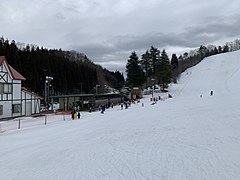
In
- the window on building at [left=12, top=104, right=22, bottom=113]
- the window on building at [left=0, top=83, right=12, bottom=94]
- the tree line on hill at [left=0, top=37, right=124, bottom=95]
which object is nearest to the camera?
the window on building at [left=0, top=83, right=12, bottom=94]

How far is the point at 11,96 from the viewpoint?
27703 millimetres

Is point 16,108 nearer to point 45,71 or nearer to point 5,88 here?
point 5,88

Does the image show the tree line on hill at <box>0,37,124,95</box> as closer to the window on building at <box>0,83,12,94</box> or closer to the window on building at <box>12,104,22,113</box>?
the window on building at <box>12,104,22,113</box>

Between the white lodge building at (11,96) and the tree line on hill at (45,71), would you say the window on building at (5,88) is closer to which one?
the white lodge building at (11,96)

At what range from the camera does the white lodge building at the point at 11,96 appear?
2667 cm

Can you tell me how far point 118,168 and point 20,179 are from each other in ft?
8.80

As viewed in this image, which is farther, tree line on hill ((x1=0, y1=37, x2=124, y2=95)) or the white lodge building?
tree line on hill ((x1=0, y1=37, x2=124, y2=95))

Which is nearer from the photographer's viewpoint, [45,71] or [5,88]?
[5,88]

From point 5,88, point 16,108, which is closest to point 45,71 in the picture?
point 16,108

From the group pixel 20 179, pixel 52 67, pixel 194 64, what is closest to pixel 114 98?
pixel 52 67

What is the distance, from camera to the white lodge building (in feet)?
87.5

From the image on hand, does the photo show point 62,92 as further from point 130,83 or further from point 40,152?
point 40,152

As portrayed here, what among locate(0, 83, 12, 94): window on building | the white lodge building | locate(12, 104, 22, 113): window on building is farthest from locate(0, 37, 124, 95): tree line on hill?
locate(0, 83, 12, 94): window on building

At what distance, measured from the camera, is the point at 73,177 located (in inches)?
238
